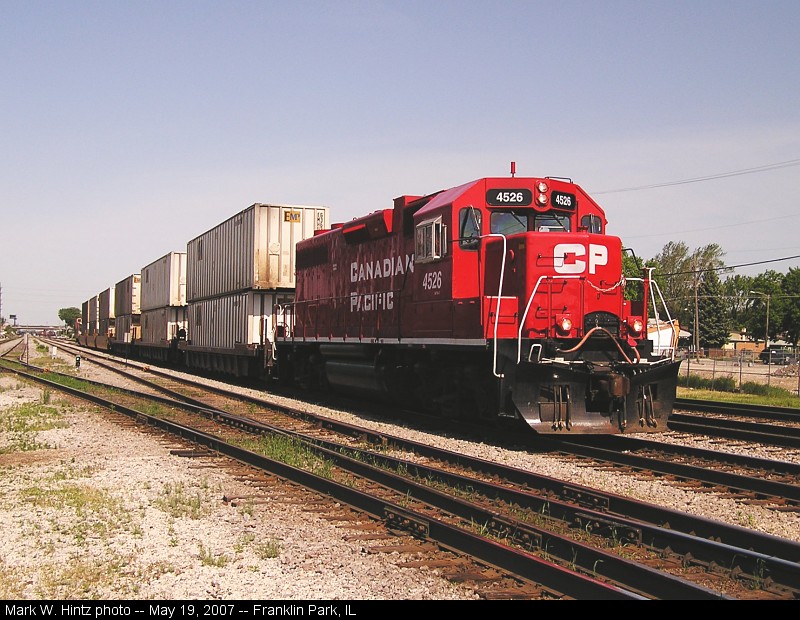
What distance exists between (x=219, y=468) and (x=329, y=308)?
829 cm

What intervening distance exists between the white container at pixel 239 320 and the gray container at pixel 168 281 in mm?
6329

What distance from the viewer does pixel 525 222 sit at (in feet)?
39.9

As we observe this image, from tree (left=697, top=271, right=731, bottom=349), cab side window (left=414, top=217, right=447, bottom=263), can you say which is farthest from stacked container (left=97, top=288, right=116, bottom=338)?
tree (left=697, top=271, right=731, bottom=349)

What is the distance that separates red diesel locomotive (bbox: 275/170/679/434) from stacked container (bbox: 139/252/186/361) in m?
20.6

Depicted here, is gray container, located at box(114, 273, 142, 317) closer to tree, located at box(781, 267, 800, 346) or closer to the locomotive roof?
the locomotive roof

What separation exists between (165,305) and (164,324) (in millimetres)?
904

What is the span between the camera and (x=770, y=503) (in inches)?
312

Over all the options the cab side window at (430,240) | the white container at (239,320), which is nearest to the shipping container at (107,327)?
the white container at (239,320)

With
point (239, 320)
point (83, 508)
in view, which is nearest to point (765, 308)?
point (239, 320)

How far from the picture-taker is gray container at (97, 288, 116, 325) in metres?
53.8

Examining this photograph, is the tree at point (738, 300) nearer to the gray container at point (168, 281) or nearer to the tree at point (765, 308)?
the tree at point (765, 308)

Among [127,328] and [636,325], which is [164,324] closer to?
[127,328]
